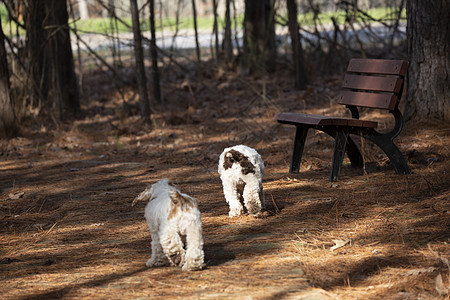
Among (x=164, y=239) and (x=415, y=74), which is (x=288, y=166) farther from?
(x=164, y=239)

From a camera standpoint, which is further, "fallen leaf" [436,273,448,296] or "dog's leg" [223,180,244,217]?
"dog's leg" [223,180,244,217]

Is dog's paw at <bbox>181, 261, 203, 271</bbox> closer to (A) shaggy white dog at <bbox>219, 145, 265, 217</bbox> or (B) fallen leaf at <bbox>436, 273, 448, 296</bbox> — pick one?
(A) shaggy white dog at <bbox>219, 145, 265, 217</bbox>

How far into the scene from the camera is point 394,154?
6.04 metres

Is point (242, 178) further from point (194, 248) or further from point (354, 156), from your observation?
point (354, 156)

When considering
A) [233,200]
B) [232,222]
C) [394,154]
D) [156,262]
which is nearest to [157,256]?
[156,262]

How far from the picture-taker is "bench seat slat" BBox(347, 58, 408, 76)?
20.0ft

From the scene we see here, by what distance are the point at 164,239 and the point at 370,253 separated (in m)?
1.45

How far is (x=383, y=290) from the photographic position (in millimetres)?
3174

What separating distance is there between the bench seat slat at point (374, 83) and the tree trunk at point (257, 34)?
8052 millimetres

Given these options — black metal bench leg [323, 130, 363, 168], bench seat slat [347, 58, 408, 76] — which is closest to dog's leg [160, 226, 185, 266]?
black metal bench leg [323, 130, 363, 168]

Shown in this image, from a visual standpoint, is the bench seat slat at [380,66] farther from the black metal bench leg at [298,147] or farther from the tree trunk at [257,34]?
the tree trunk at [257,34]

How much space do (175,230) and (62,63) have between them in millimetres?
10371

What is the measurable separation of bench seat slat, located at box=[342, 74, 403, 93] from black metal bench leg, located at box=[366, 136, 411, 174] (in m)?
0.58

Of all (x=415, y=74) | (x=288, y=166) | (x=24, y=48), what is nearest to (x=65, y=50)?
(x=24, y=48)
